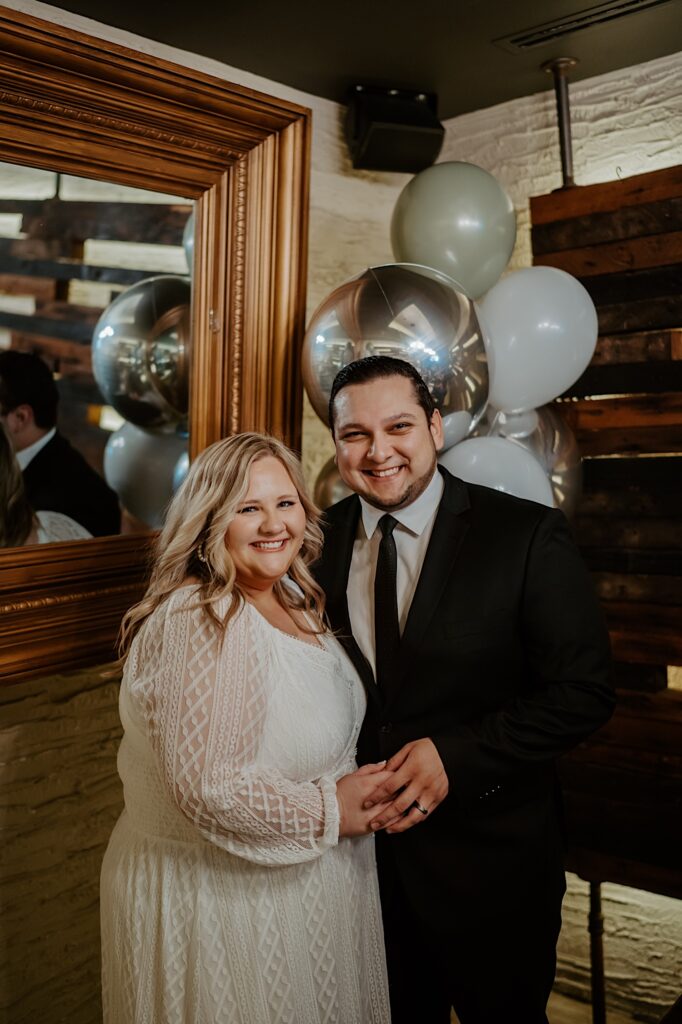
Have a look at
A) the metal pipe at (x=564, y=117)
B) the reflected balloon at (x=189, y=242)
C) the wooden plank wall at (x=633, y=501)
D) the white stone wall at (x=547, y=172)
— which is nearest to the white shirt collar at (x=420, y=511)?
the reflected balloon at (x=189, y=242)

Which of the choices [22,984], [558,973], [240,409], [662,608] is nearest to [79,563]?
[240,409]

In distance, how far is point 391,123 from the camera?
270 cm

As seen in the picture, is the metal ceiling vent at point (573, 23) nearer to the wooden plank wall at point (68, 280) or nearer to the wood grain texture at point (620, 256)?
the wood grain texture at point (620, 256)

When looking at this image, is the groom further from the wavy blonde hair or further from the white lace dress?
the wavy blonde hair

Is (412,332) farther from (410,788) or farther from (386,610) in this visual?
(410,788)

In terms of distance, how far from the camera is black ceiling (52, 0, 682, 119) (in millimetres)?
2219

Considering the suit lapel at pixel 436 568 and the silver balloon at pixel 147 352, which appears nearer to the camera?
the suit lapel at pixel 436 568

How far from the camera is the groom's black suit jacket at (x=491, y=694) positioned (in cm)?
154

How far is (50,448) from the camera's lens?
1.88m

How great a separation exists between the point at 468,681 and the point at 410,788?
0.24m

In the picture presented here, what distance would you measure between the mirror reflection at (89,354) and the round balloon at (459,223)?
1.92 feet

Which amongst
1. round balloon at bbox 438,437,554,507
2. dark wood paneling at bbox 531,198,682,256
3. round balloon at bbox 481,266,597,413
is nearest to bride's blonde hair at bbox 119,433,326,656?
round balloon at bbox 438,437,554,507

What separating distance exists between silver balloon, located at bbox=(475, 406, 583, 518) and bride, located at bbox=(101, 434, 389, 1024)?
0.84 m

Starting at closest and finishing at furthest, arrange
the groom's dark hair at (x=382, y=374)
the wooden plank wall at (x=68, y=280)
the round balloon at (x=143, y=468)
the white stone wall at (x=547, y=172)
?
the groom's dark hair at (x=382, y=374) < the wooden plank wall at (x=68, y=280) < the round balloon at (x=143, y=468) < the white stone wall at (x=547, y=172)
